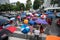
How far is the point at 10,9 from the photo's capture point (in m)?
49.9

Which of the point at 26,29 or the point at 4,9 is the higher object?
the point at 26,29

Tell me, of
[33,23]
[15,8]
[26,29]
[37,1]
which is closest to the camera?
[26,29]

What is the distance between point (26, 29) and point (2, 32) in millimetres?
4273

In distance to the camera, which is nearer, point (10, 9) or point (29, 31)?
point (29, 31)

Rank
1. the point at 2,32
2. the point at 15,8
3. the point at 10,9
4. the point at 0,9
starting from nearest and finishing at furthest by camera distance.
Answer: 1. the point at 2,32
2. the point at 0,9
3. the point at 10,9
4. the point at 15,8

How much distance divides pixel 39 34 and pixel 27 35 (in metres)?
0.92

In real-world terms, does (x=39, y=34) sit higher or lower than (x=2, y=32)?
lower

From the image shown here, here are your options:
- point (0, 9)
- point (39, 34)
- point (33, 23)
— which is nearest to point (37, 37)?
point (39, 34)

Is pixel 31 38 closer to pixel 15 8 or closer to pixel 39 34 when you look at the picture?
pixel 39 34

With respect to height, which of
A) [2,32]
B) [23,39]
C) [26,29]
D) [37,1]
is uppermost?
[2,32]

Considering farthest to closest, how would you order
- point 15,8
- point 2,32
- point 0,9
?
point 15,8
point 0,9
point 2,32

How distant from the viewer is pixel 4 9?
4762cm

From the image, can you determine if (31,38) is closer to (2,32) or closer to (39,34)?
(39,34)

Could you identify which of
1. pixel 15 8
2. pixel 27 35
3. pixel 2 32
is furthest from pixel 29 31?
pixel 15 8
